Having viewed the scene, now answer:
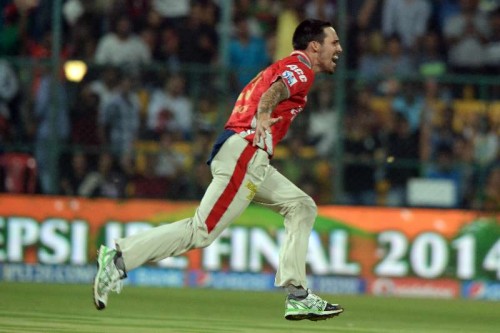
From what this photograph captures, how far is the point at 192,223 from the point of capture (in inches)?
329

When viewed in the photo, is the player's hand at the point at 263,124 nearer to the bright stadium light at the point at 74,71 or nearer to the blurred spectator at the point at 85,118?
the blurred spectator at the point at 85,118

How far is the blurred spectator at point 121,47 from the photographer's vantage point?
15250mm

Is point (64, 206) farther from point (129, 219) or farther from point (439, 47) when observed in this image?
point (439, 47)

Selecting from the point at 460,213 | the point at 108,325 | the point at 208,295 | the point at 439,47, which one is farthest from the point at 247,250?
the point at 108,325

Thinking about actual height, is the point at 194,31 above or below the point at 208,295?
above

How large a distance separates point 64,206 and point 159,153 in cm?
127

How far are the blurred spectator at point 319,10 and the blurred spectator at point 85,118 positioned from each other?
124 inches

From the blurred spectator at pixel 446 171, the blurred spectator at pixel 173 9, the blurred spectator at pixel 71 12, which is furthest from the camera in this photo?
the blurred spectator at pixel 173 9

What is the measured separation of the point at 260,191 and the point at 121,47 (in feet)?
22.7

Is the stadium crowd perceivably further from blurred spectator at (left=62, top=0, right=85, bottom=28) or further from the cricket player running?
the cricket player running

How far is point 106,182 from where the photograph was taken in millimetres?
14336

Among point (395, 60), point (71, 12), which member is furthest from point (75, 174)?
point (395, 60)

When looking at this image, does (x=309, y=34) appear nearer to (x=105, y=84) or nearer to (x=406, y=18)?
(x=105, y=84)

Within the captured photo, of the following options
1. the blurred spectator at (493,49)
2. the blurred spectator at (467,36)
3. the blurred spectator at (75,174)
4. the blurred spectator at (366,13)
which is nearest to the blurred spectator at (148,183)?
the blurred spectator at (75,174)
